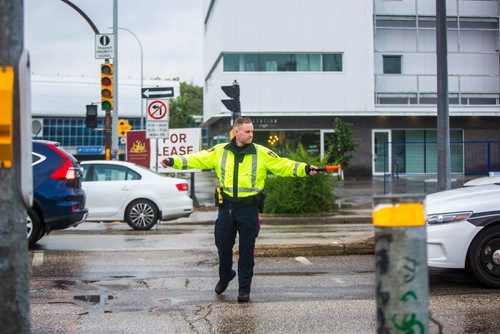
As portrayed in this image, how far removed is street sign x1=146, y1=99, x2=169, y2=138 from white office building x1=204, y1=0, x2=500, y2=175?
651 inches

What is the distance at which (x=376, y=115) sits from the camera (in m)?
35.2

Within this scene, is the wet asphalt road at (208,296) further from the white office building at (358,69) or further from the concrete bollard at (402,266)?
the white office building at (358,69)

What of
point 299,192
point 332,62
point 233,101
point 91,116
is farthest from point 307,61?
point 233,101

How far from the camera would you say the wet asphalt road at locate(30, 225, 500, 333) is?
5711 millimetres

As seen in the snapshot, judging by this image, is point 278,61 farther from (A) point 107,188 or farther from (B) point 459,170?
(A) point 107,188

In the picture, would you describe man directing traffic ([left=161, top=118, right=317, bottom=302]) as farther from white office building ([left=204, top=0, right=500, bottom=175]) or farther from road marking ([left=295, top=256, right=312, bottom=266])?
white office building ([left=204, top=0, right=500, bottom=175])

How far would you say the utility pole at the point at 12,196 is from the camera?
115 inches

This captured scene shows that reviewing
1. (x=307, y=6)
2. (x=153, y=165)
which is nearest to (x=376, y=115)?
(x=307, y=6)

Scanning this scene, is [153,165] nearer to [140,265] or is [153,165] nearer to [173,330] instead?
[140,265]

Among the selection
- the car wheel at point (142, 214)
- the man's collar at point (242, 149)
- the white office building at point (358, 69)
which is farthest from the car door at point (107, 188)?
the white office building at point (358, 69)

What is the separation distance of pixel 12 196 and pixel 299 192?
14.2 meters

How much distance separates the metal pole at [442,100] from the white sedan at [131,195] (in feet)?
18.2

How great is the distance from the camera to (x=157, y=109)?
17922 millimetres

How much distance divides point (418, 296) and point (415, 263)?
0.46 feet
